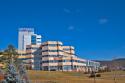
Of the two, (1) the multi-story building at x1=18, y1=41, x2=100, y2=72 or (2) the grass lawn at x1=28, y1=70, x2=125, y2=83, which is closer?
(2) the grass lawn at x1=28, y1=70, x2=125, y2=83

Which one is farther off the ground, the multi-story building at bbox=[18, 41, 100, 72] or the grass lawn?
the multi-story building at bbox=[18, 41, 100, 72]

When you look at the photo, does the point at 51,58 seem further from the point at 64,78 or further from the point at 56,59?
the point at 64,78

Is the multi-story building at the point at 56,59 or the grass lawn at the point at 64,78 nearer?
the grass lawn at the point at 64,78

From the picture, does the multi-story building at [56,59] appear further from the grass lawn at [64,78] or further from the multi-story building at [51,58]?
the grass lawn at [64,78]

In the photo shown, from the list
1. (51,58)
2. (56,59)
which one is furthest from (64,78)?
(51,58)

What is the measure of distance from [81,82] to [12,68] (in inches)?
1959

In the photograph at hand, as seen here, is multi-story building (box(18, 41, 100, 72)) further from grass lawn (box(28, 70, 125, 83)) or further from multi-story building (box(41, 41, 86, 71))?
grass lawn (box(28, 70, 125, 83))

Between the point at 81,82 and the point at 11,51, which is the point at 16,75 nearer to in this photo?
the point at 11,51

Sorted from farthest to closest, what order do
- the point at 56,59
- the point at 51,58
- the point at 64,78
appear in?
the point at 51,58 < the point at 56,59 < the point at 64,78

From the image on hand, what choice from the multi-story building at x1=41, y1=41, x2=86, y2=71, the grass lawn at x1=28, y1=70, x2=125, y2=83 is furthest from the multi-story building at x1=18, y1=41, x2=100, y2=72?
the grass lawn at x1=28, y1=70, x2=125, y2=83

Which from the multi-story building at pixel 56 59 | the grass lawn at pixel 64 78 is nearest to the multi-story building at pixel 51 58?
the multi-story building at pixel 56 59

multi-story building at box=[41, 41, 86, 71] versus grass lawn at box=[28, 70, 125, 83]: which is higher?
multi-story building at box=[41, 41, 86, 71]

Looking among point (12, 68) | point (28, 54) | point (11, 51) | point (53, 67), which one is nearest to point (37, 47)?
point (28, 54)

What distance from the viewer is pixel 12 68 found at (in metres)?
26.5
